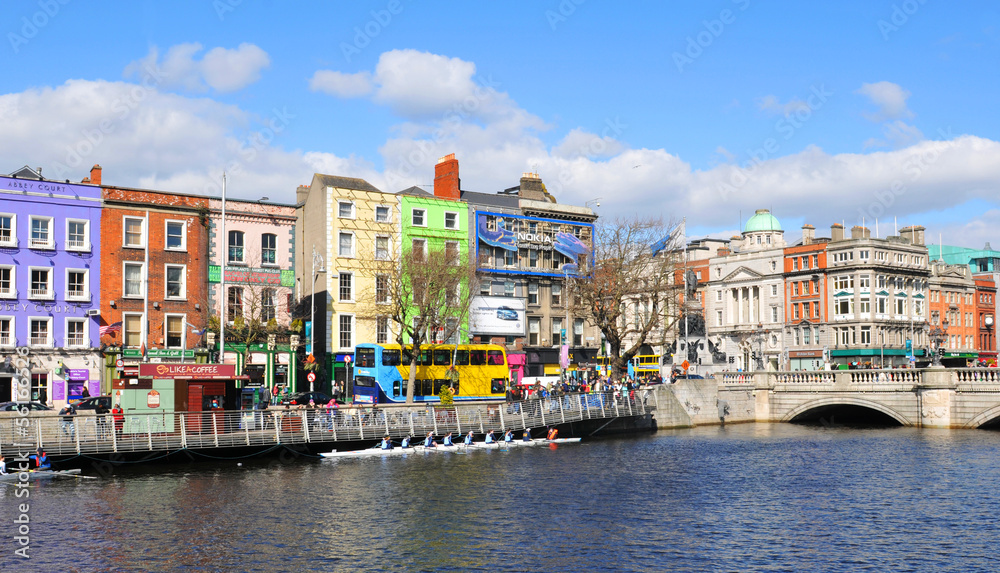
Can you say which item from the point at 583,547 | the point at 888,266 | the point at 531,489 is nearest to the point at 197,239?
the point at 531,489

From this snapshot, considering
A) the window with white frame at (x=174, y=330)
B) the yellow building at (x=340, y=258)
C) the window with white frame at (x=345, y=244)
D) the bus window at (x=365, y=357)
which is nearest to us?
the bus window at (x=365, y=357)

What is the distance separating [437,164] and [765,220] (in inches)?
2525

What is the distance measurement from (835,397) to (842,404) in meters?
1.35

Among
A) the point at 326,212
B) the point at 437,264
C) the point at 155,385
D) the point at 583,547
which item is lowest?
the point at 583,547

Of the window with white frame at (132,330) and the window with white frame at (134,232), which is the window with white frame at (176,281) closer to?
the window with white frame at (134,232)

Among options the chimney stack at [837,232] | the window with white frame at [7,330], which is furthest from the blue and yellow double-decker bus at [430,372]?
the chimney stack at [837,232]

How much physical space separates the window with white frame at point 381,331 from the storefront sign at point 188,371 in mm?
26785

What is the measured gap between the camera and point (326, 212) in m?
72.9

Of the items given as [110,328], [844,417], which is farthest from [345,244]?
[844,417]

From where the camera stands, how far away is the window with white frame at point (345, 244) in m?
73.6

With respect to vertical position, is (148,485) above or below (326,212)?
below

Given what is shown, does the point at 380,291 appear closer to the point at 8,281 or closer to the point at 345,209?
the point at 345,209

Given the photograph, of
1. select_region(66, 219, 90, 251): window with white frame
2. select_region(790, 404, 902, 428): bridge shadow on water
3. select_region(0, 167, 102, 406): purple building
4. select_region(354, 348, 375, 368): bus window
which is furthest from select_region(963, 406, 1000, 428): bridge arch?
select_region(66, 219, 90, 251): window with white frame

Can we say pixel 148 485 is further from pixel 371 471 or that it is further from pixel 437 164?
pixel 437 164
